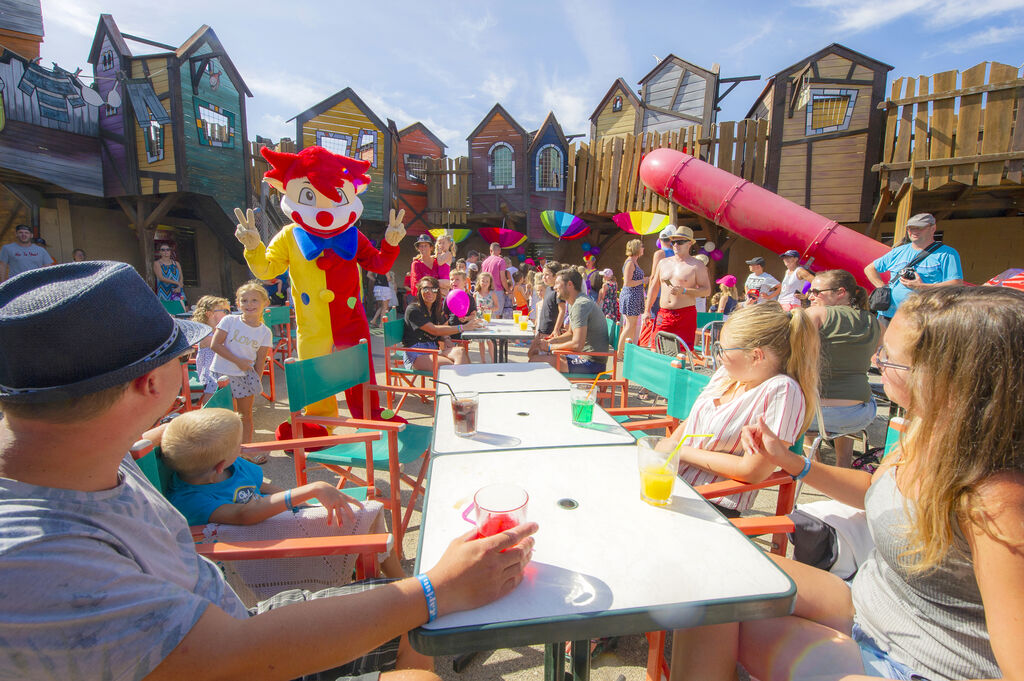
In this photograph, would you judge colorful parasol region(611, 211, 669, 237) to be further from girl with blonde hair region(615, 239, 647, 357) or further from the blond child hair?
the blond child hair

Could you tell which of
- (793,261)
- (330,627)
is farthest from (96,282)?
(793,261)

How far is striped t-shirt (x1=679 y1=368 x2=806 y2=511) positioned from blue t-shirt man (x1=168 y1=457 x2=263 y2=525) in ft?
5.53

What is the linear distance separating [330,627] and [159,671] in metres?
0.26

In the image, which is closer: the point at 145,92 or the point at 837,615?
the point at 837,615

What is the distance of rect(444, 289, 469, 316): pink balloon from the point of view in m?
4.95

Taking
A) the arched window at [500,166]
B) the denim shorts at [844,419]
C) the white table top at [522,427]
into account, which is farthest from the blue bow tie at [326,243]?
the arched window at [500,166]

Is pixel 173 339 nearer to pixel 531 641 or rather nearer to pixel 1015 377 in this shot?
pixel 531 641

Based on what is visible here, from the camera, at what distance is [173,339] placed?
2.90ft

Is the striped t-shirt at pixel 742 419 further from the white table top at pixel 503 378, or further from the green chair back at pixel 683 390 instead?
the white table top at pixel 503 378

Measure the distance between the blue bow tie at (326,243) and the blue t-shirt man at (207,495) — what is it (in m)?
2.17

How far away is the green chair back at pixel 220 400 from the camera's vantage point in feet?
6.77

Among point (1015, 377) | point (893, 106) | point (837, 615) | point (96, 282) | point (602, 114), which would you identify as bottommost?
point (837, 615)

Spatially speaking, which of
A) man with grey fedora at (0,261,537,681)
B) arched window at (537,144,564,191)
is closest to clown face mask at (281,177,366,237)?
man with grey fedora at (0,261,537,681)

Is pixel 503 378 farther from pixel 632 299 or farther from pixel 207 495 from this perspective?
pixel 632 299
